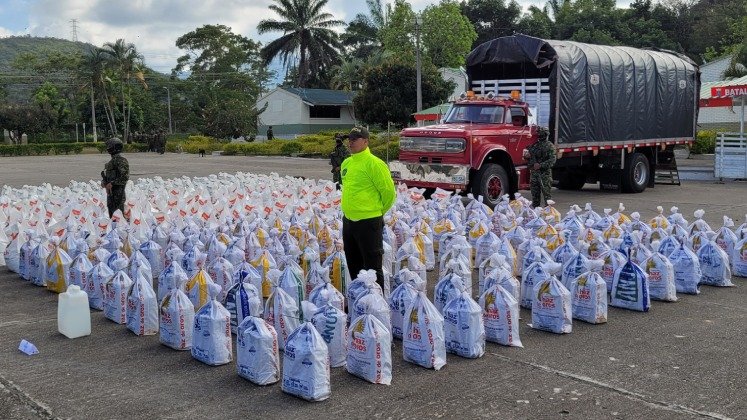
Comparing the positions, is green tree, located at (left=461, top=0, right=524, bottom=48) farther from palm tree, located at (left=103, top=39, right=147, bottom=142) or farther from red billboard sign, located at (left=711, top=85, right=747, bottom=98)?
red billboard sign, located at (left=711, top=85, right=747, bottom=98)

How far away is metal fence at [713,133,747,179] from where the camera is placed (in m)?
20.0

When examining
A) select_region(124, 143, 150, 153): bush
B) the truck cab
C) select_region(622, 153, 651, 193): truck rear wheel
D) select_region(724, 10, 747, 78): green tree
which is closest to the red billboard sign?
select_region(622, 153, 651, 193): truck rear wheel

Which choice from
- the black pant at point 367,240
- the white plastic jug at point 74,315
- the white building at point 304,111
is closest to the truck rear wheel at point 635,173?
the black pant at point 367,240

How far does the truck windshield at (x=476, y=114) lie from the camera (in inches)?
566

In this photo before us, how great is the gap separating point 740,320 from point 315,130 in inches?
2178

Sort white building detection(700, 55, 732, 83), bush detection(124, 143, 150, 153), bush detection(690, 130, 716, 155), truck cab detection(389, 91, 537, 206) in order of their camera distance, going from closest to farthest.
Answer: truck cab detection(389, 91, 537, 206)
bush detection(690, 130, 716, 155)
white building detection(700, 55, 732, 83)
bush detection(124, 143, 150, 153)

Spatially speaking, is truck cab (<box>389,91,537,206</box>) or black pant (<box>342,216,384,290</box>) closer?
black pant (<box>342,216,384,290</box>)

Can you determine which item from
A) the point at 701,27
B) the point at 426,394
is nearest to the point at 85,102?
the point at 701,27

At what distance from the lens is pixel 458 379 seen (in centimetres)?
503

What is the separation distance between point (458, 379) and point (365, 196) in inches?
71.1

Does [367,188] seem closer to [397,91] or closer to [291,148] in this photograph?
[397,91]

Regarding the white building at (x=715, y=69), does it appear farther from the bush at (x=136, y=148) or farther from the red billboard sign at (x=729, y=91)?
the bush at (x=136, y=148)

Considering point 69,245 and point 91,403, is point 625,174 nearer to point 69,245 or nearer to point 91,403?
point 69,245

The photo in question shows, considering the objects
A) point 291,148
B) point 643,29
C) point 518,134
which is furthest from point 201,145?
point 518,134
